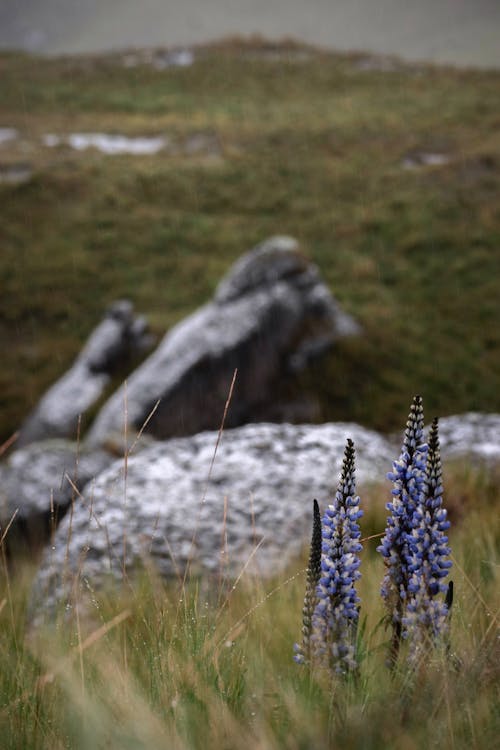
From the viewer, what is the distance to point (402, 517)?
1869mm

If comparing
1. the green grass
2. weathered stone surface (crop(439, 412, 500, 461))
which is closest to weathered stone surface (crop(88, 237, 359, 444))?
weathered stone surface (crop(439, 412, 500, 461))

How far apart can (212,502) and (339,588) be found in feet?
11.1

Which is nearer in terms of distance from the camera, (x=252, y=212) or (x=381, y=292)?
(x=381, y=292)

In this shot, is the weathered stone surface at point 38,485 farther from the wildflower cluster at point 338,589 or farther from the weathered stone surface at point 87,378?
the wildflower cluster at point 338,589

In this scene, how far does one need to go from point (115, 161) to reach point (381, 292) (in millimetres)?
14403

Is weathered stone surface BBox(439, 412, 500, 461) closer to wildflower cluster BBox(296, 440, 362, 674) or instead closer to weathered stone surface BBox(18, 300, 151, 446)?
wildflower cluster BBox(296, 440, 362, 674)

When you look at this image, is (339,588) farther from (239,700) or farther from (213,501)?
(213,501)

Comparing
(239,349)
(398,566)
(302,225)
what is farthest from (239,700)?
(302,225)

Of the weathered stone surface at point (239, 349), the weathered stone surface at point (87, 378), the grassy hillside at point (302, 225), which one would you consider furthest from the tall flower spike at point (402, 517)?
the weathered stone surface at point (87, 378)

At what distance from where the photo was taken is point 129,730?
1580 mm

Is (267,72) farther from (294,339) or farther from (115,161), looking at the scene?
(294,339)

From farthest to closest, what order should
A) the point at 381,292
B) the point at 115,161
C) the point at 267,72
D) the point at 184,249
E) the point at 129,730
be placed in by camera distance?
the point at 267,72 → the point at 115,161 → the point at 184,249 → the point at 381,292 → the point at 129,730

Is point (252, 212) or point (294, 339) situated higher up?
point (252, 212)

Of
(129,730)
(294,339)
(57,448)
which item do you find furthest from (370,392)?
(129,730)
